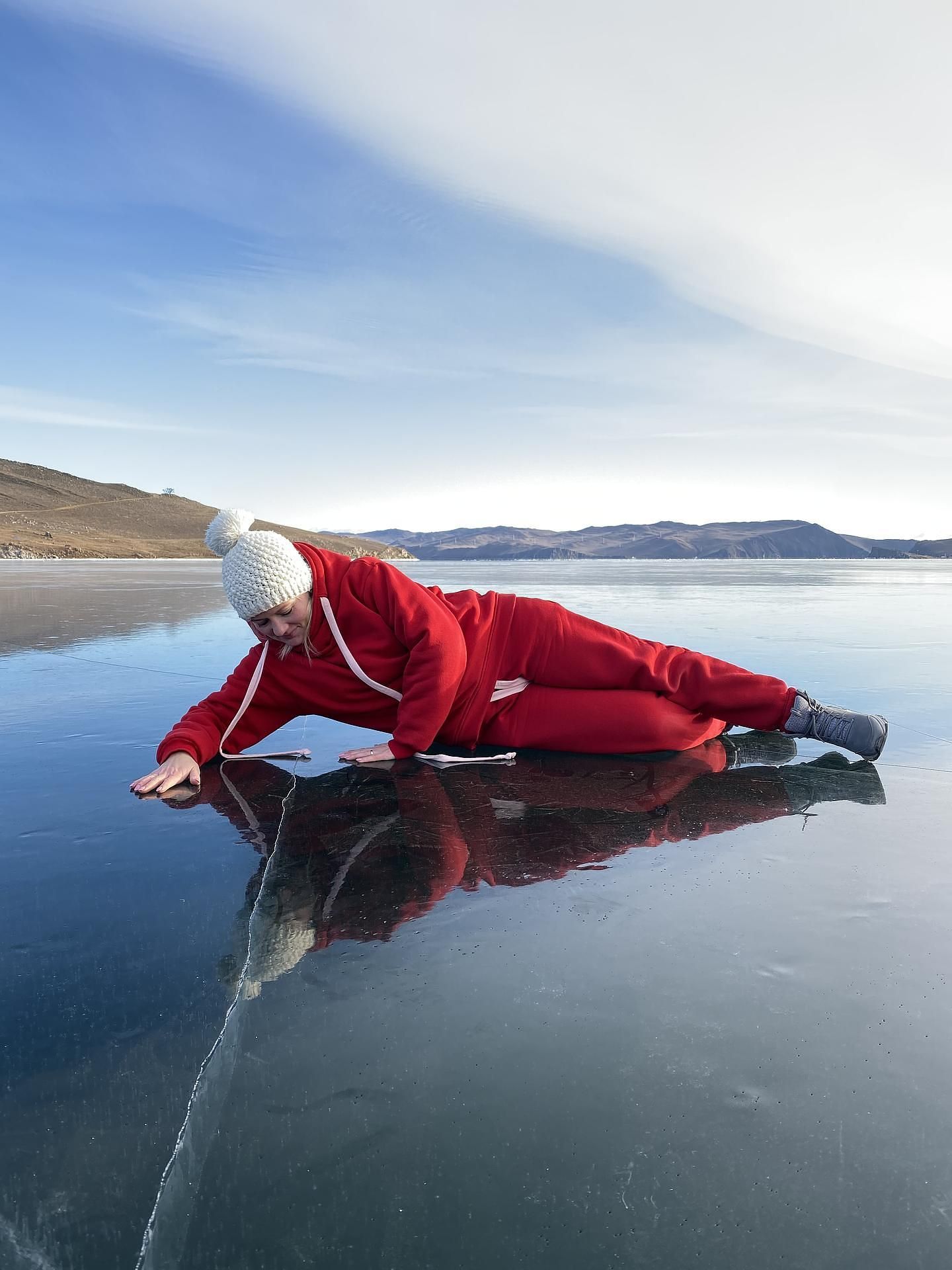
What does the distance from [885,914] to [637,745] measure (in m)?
1.65

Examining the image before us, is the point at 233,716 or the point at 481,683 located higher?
the point at 481,683

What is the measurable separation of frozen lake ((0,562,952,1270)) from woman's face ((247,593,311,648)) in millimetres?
607

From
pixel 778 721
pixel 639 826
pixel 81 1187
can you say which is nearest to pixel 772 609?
pixel 778 721

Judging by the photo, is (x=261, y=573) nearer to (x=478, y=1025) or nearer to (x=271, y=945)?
(x=271, y=945)

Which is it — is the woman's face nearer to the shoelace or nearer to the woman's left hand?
the woman's left hand

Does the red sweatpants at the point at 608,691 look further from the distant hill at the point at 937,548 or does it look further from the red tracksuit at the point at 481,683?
the distant hill at the point at 937,548

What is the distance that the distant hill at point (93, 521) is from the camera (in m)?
57.7

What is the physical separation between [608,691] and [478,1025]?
2.22 meters

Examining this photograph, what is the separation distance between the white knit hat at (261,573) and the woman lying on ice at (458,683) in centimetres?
8

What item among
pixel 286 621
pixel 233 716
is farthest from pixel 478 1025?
pixel 233 716

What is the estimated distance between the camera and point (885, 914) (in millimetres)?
2020

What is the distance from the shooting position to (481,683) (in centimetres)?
354

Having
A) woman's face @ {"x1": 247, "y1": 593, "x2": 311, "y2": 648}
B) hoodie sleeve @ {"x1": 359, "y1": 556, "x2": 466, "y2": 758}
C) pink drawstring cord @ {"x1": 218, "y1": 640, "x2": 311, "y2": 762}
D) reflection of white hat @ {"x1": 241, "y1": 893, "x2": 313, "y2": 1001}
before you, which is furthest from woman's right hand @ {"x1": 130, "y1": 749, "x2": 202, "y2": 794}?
reflection of white hat @ {"x1": 241, "y1": 893, "x2": 313, "y2": 1001}

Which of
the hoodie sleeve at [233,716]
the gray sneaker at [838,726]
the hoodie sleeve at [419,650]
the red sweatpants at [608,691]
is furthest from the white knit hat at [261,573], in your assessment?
the gray sneaker at [838,726]
